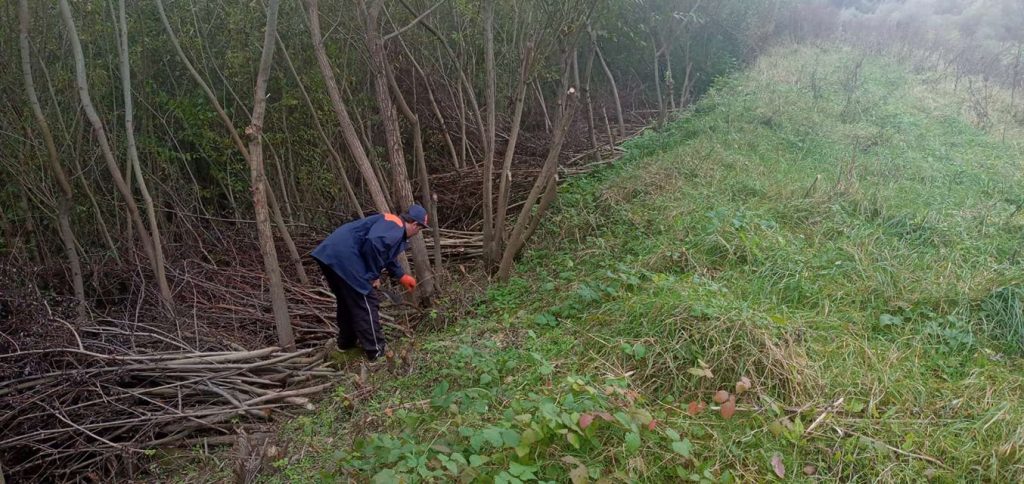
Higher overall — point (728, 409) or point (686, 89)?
point (686, 89)

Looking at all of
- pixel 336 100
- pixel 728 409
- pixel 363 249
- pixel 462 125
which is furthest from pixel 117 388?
pixel 462 125

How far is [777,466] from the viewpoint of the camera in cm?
252

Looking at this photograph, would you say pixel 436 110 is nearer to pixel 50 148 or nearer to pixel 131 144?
pixel 131 144

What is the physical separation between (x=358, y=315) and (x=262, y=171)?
4.13ft

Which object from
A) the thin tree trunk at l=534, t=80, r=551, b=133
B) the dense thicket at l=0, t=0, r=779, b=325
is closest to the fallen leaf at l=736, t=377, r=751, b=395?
the dense thicket at l=0, t=0, r=779, b=325

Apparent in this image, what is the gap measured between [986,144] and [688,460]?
7.44 meters

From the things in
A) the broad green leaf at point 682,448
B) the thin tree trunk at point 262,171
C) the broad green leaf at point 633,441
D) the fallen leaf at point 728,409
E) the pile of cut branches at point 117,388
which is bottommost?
the pile of cut branches at point 117,388

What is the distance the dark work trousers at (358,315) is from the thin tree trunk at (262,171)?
0.37 m

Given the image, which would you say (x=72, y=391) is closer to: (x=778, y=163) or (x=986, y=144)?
(x=778, y=163)

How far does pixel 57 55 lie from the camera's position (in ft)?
19.8

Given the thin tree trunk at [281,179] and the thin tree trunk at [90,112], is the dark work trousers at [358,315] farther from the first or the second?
the thin tree trunk at [281,179]

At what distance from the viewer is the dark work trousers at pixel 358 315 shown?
4.47m

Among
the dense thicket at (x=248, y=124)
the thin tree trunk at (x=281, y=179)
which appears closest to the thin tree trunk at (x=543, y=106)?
the dense thicket at (x=248, y=124)

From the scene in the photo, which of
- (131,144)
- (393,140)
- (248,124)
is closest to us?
(131,144)
